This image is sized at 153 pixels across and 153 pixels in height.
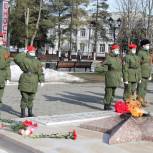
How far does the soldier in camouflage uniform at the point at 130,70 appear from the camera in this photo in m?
13.7

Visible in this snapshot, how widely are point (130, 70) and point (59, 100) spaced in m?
3.00

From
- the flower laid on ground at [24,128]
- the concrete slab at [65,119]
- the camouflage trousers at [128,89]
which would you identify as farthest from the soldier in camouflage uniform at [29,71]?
the camouflage trousers at [128,89]

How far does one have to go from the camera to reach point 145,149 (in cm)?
826

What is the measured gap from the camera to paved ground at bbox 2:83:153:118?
13.2 metres

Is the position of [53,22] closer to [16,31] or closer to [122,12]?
[16,31]

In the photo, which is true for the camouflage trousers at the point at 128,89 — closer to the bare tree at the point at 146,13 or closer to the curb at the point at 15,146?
the curb at the point at 15,146

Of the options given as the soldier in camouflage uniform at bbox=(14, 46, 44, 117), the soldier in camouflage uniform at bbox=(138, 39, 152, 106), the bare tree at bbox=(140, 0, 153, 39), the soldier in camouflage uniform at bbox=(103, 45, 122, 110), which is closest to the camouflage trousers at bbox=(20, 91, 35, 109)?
the soldier in camouflage uniform at bbox=(14, 46, 44, 117)

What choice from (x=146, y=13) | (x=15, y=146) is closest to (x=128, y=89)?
(x=15, y=146)

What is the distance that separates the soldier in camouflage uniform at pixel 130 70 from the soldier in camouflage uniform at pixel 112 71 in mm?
434

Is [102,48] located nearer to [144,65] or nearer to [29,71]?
[144,65]

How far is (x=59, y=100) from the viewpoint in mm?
15812

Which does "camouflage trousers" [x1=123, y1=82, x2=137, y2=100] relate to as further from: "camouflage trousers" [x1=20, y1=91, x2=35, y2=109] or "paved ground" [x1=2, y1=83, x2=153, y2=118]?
"camouflage trousers" [x1=20, y1=91, x2=35, y2=109]

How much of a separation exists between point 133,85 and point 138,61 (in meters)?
0.70

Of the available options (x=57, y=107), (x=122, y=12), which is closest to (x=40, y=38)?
(x=122, y=12)
